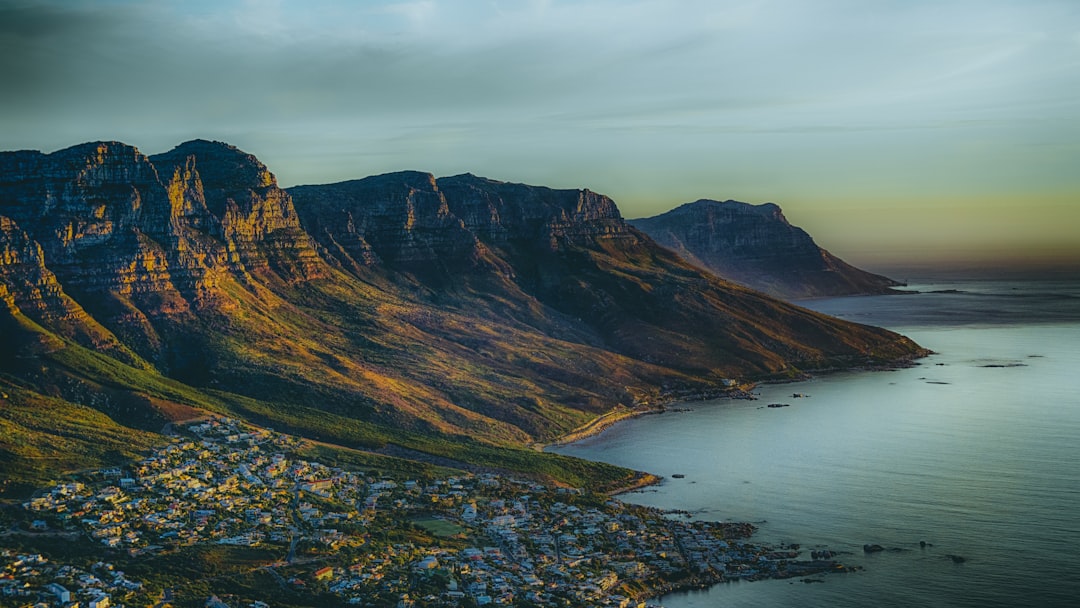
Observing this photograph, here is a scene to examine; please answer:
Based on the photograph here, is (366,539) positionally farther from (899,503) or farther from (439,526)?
(899,503)

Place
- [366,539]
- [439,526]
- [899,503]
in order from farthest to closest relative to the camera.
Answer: [899,503], [439,526], [366,539]

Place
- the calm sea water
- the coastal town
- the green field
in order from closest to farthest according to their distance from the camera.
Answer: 1. the coastal town
2. the calm sea water
3. the green field

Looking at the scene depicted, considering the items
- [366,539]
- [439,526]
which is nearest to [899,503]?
[439,526]

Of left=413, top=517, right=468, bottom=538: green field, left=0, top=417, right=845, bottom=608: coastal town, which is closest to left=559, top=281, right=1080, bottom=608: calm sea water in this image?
left=0, top=417, right=845, bottom=608: coastal town

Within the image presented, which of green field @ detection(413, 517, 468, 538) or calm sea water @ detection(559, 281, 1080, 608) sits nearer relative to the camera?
calm sea water @ detection(559, 281, 1080, 608)

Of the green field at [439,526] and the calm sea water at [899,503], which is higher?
the calm sea water at [899,503]

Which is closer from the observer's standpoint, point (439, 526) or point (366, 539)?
point (366, 539)

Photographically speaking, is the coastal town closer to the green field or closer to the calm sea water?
the green field

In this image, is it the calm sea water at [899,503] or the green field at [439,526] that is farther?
the green field at [439,526]

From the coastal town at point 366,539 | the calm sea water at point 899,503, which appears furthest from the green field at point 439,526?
the calm sea water at point 899,503

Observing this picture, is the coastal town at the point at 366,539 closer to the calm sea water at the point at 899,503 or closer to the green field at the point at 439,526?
the green field at the point at 439,526
